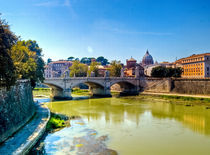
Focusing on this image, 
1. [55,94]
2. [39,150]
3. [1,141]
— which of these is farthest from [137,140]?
[55,94]

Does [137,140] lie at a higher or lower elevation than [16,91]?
lower

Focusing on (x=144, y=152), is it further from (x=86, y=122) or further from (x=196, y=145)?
(x=86, y=122)

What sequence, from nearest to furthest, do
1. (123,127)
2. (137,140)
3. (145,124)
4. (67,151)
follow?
(67,151) < (137,140) < (123,127) < (145,124)

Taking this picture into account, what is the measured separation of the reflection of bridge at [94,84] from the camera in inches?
1362

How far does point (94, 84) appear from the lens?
42.8 meters

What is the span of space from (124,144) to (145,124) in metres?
5.52

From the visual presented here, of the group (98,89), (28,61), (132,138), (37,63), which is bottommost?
(132,138)

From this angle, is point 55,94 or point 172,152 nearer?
point 172,152

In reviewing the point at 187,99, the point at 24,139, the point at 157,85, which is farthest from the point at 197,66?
the point at 24,139

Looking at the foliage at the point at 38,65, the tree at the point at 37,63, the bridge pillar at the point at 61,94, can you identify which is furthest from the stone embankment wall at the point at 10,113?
the bridge pillar at the point at 61,94

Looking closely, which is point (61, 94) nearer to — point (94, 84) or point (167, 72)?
point (94, 84)

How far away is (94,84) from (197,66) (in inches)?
1082

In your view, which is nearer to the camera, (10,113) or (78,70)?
(10,113)

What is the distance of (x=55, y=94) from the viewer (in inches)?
1467
